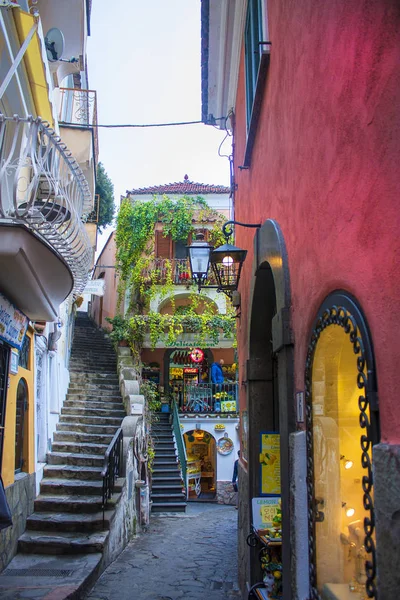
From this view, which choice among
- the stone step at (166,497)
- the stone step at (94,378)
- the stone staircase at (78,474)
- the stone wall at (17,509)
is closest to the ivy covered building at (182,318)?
the stone step at (166,497)

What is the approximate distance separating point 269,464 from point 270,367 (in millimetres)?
1143

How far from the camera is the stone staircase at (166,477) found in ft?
48.9

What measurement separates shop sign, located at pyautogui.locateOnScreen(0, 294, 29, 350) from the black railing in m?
2.61

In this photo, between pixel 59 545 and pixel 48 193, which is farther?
pixel 59 545

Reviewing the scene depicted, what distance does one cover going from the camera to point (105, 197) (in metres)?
28.9

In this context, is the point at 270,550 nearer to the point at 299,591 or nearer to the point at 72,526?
the point at 299,591

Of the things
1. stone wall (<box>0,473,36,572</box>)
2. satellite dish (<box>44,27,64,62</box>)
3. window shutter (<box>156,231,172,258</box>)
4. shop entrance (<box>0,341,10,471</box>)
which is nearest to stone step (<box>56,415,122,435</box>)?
stone wall (<box>0,473,36,572</box>)

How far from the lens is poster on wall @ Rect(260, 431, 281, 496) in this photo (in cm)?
530

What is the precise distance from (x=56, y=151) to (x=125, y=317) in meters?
16.8

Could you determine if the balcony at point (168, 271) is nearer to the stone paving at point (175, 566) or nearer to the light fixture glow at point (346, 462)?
the stone paving at point (175, 566)

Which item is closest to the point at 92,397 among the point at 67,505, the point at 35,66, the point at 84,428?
the point at 84,428

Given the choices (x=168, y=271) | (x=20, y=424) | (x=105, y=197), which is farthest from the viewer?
(x=105, y=197)

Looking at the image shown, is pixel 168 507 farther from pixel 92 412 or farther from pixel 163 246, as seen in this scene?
pixel 163 246

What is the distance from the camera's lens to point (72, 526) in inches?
305
